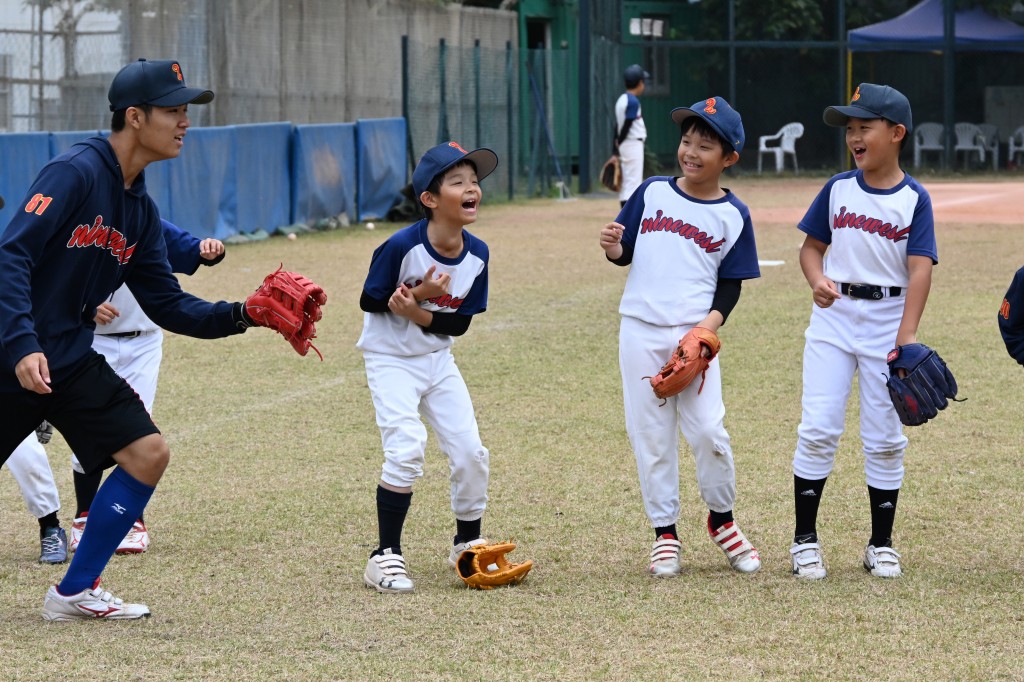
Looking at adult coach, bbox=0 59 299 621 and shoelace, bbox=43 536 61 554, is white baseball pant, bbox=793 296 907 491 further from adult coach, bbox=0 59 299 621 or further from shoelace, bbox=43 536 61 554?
shoelace, bbox=43 536 61 554

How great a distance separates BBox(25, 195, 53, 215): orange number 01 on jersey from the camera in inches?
157

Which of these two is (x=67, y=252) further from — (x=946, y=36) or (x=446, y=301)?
(x=946, y=36)

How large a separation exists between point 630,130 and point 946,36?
1169 centimetres

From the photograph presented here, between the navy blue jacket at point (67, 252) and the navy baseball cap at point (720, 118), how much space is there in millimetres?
1947

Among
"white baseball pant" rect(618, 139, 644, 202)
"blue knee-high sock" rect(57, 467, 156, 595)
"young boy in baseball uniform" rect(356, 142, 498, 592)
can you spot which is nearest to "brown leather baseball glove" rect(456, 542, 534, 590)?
"young boy in baseball uniform" rect(356, 142, 498, 592)

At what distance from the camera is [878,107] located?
478 cm

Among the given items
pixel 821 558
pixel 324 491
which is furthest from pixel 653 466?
pixel 324 491

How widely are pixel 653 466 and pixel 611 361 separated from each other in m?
4.08

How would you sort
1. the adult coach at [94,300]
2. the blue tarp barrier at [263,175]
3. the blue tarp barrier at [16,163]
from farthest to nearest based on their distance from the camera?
the blue tarp barrier at [263,175], the blue tarp barrier at [16,163], the adult coach at [94,300]

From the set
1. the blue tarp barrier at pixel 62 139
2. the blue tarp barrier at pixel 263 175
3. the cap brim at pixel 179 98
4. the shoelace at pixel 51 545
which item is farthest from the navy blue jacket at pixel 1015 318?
the blue tarp barrier at pixel 263 175

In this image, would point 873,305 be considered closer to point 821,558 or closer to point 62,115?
point 821,558

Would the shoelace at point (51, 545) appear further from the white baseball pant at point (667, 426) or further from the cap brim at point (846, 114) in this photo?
the cap brim at point (846, 114)

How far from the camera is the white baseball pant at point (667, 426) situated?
484cm

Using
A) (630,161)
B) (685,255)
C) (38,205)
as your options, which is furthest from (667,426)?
(630,161)
